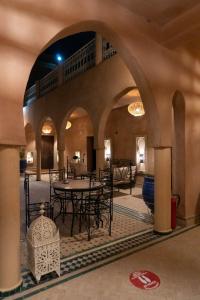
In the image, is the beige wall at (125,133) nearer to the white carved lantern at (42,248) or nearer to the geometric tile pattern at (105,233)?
the geometric tile pattern at (105,233)

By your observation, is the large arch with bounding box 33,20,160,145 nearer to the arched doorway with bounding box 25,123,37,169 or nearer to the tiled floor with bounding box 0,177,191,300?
the tiled floor with bounding box 0,177,191,300

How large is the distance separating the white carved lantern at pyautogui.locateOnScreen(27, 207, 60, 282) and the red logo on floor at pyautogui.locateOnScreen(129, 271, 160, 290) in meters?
0.97

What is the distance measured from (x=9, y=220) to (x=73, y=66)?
843 cm

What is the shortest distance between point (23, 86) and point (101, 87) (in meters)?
5.29

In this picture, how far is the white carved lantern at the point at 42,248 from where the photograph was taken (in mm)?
2836

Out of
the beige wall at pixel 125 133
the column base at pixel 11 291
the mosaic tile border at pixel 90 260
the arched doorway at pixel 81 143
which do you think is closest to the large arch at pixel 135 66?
the mosaic tile border at pixel 90 260

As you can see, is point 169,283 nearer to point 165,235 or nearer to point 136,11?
point 165,235

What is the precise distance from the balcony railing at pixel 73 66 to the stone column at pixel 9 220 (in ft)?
18.8

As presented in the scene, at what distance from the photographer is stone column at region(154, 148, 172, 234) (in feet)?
14.2

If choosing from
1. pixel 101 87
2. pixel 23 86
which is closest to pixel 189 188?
pixel 23 86

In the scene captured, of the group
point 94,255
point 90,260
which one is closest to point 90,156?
point 94,255

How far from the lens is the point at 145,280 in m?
2.88

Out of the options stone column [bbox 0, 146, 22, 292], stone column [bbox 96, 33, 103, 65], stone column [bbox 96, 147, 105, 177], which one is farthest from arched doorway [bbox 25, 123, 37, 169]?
stone column [bbox 0, 146, 22, 292]

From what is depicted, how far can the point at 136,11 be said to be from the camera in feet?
12.4
